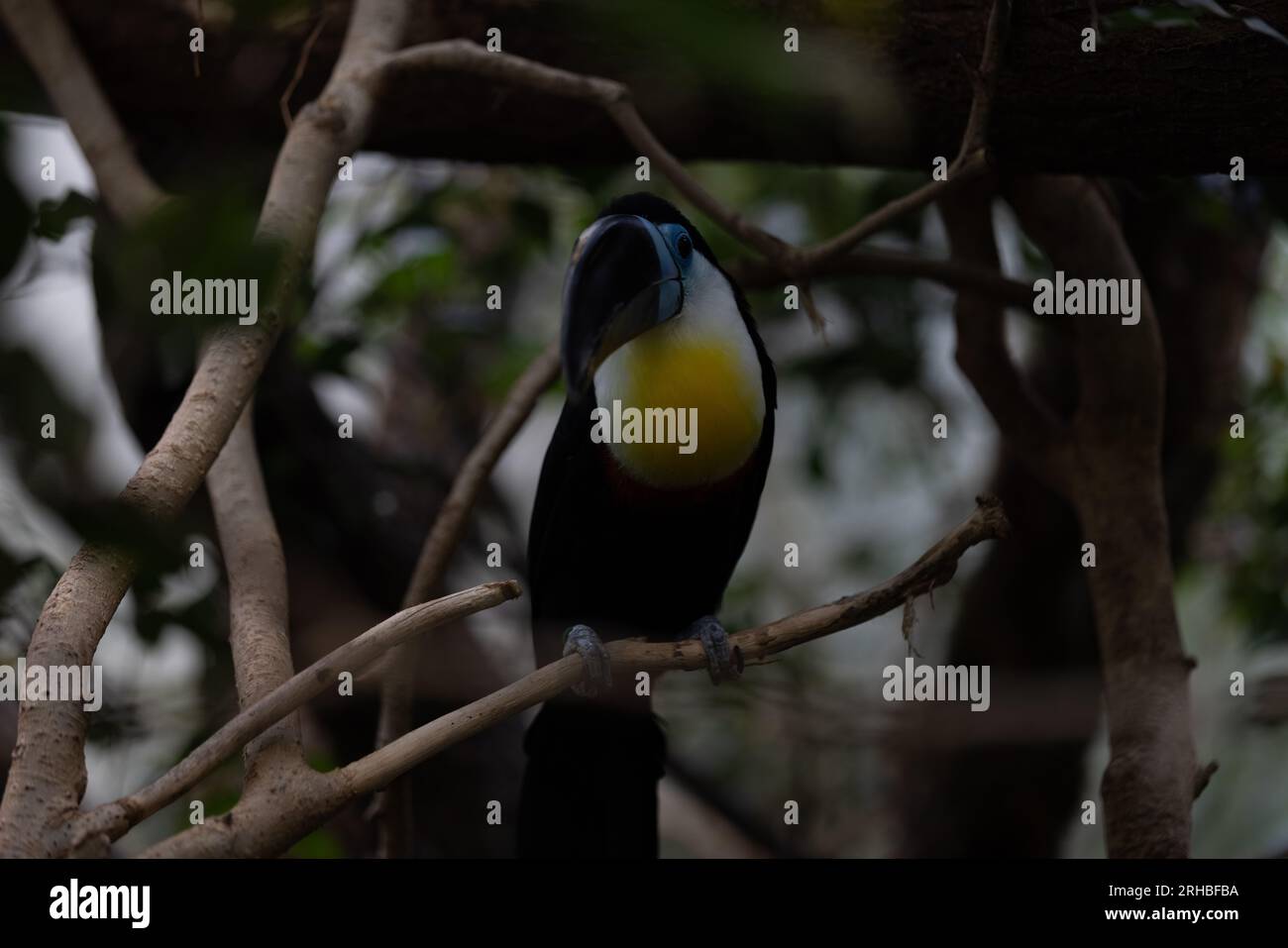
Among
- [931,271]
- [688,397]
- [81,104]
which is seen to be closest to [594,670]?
[688,397]

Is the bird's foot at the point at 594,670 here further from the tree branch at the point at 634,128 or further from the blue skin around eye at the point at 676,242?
the tree branch at the point at 634,128

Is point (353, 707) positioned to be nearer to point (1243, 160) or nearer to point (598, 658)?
point (598, 658)

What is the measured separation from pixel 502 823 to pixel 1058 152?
2438 millimetres

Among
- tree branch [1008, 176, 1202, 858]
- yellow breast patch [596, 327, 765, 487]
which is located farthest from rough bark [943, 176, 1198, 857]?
yellow breast patch [596, 327, 765, 487]

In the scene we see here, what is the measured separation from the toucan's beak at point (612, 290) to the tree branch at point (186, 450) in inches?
16.7

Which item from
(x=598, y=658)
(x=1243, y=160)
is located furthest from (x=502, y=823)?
(x=1243, y=160)

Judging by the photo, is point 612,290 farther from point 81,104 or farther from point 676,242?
point 81,104

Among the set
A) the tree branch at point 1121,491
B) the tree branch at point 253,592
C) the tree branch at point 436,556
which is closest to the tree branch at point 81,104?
the tree branch at point 253,592

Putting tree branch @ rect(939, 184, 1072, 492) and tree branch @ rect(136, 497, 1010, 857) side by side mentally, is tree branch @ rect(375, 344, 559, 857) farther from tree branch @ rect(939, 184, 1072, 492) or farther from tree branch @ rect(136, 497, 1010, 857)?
tree branch @ rect(939, 184, 1072, 492)

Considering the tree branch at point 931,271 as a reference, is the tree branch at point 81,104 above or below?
above

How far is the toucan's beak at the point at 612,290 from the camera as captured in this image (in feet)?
5.94

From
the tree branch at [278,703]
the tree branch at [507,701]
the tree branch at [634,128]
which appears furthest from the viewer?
the tree branch at [634,128]

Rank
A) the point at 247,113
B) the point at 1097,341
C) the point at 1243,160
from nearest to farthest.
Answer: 1. the point at 1243,160
2. the point at 1097,341
3. the point at 247,113
